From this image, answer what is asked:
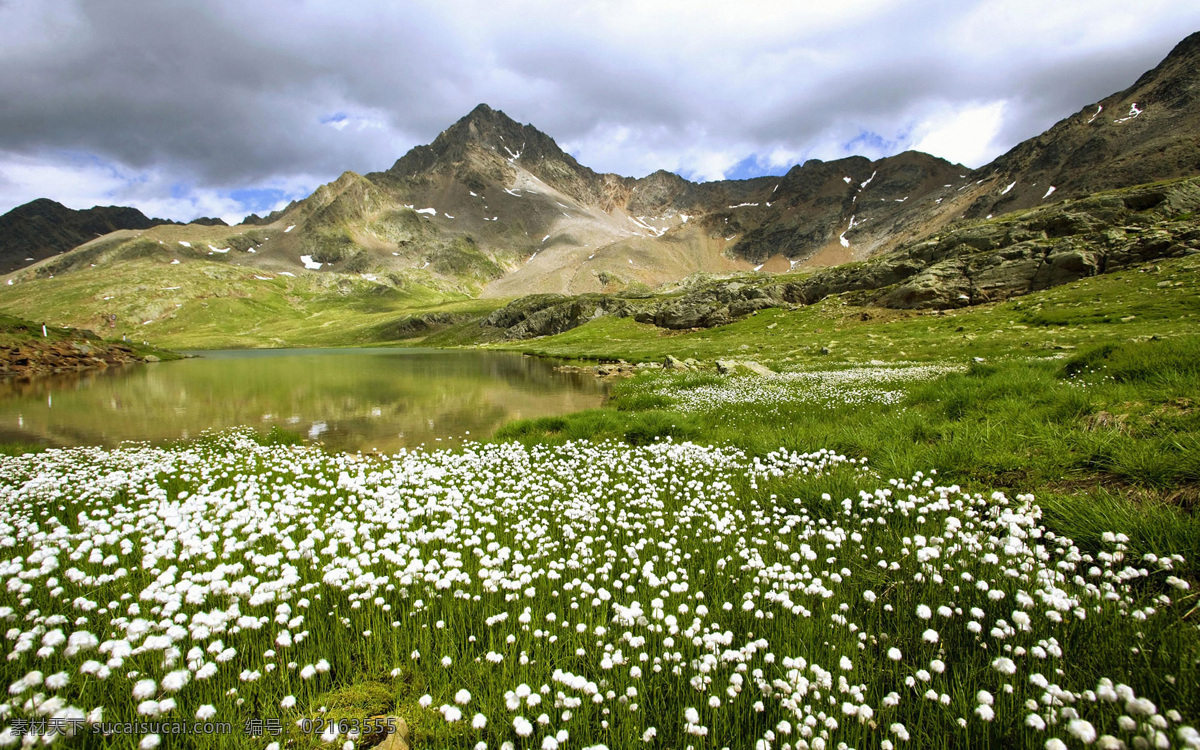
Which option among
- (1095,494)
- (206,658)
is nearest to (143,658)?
(206,658)

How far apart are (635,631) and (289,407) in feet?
87.4

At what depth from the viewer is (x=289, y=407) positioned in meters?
24.8

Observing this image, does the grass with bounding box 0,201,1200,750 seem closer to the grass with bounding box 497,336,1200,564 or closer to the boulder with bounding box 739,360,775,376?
the grass with bounding box 497,336,1200,564

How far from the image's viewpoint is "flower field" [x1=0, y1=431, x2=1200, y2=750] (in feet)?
9.53

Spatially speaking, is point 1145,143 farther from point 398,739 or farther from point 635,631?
point 398,739

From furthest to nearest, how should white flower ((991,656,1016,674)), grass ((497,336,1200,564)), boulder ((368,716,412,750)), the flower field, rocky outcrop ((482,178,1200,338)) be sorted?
rocky outcrop ((482,178,1200,338)), grass ((497,336,1200,564)), boulder ((368,716,412,750)), the flower field, white flower ((991,656,1016,674))

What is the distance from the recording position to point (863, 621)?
4125 mm

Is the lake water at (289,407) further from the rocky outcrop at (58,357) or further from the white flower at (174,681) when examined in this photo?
the white flower at (174,681)

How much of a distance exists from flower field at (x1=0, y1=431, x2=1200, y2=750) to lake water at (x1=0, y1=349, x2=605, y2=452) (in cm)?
1065

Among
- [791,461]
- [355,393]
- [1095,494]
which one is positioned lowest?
[355,393]

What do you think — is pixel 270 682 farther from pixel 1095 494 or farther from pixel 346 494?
pixel 1095 494

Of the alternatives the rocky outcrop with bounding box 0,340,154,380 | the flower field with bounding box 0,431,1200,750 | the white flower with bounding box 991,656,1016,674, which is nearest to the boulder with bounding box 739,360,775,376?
the flower field with bounding box 0,431,1200,750

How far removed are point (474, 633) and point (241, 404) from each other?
1094 inches

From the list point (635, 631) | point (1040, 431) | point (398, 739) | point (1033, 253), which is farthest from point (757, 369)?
point (1033, 253)
